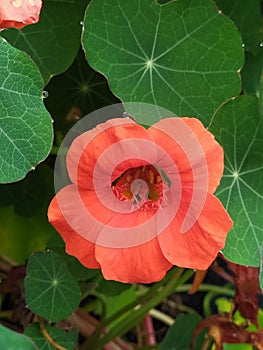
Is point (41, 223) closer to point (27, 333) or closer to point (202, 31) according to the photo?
point (27, 333)

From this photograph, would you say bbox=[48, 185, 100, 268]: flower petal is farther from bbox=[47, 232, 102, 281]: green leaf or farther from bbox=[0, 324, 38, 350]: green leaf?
bbox=[47, 232, 102, 281]: green leaf

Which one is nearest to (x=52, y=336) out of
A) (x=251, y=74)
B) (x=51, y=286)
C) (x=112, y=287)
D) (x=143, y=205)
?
(x=51, y=286)

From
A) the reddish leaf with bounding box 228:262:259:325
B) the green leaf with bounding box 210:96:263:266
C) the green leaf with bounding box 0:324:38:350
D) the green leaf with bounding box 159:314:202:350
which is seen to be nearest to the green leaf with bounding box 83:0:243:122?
the green leaf with bounding box 210:96:263:266

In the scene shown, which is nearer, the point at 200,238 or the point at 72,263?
the point at 200,238

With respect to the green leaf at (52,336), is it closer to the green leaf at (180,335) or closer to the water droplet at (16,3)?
the green leaf at (180,335)

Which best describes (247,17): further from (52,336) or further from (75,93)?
(52,336)

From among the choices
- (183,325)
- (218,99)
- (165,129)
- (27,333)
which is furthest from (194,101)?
(183,325)
